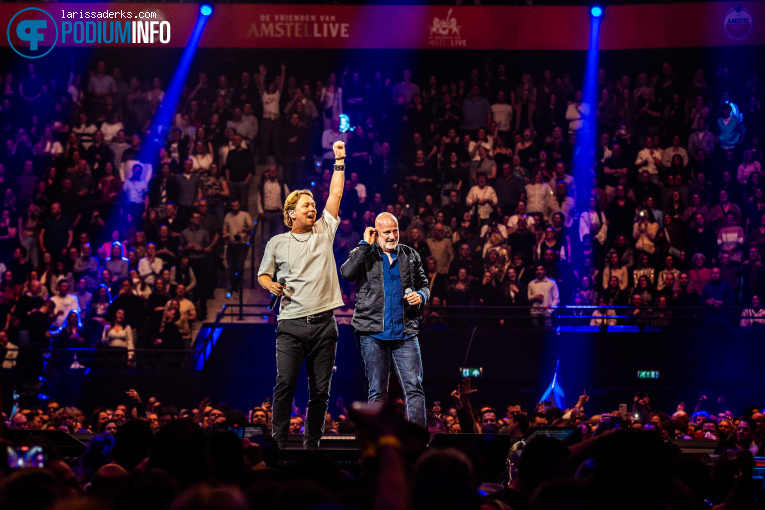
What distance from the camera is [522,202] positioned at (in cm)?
1727

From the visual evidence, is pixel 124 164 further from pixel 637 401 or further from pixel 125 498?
pixel 125 498

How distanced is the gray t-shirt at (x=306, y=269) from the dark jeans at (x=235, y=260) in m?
8.87

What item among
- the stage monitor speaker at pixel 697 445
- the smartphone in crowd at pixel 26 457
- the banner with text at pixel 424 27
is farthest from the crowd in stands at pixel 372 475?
the banner with text at pixel 424 27

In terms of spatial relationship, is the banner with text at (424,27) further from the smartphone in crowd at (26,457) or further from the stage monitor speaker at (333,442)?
the smartphone in crowd at (26,457)

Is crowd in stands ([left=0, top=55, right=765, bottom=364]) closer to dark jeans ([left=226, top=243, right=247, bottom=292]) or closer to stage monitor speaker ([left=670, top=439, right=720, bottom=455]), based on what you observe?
dark jeans ([left=226, top=243, right=247, bottom=292])

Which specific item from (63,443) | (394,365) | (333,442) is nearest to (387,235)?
(394,365)

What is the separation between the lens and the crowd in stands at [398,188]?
15.8 metres

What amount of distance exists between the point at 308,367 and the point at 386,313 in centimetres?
75

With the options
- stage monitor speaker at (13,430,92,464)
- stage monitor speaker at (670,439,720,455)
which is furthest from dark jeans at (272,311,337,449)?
stage monitor speaker at (670,439,720,455)

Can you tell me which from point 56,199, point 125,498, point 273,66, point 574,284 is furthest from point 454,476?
point 273,66

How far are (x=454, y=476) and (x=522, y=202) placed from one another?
549 inches

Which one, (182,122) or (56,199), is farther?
(182,122)

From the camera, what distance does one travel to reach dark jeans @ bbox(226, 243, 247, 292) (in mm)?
16906

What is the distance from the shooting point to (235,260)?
16.9 metres
